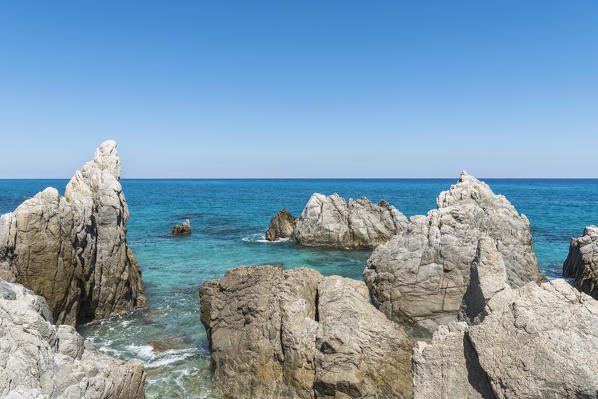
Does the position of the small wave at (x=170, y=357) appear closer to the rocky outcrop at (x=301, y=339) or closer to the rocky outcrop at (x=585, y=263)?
the rocky outcrop at (x=301, y=339)

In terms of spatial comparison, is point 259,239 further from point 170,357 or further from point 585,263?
point 585,263

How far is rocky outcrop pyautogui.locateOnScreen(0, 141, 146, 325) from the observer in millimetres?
15867

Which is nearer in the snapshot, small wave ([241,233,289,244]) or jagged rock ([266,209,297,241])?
small wave ([241,233,289,244])

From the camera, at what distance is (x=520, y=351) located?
641 cm

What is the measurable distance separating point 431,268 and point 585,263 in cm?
1188

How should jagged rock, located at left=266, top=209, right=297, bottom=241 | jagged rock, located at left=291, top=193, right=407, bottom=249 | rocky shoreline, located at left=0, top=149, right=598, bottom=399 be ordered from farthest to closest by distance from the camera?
jagged rock, located at left=266, top=209, right=297, bottom=241 → jagged rock, located at left=291, top=193, right=407, bottom=249 → rocky shoreline, located at left=0, top=149, right=598, bottom=399

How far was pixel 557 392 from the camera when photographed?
5.98m

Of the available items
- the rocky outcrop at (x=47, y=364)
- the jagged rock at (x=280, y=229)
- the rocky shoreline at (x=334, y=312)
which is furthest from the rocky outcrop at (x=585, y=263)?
the jagged rock at (x=280, y=229)

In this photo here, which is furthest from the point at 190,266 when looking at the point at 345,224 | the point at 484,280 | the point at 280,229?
the point at 484,280

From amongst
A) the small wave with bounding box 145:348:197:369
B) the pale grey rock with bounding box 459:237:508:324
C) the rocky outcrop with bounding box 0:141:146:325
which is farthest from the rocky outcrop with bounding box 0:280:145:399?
the pale grey rock with bounding box 459:237:508:324

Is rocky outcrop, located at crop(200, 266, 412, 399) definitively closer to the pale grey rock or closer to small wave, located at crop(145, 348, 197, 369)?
small wave, located at crop(145, 348, 197, 369)

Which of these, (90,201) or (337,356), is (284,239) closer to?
(90,201)

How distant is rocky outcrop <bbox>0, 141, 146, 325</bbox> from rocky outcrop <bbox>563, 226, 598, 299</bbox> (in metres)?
24.2

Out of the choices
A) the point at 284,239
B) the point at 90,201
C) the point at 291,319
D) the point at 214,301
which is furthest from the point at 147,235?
the point at 291,319
